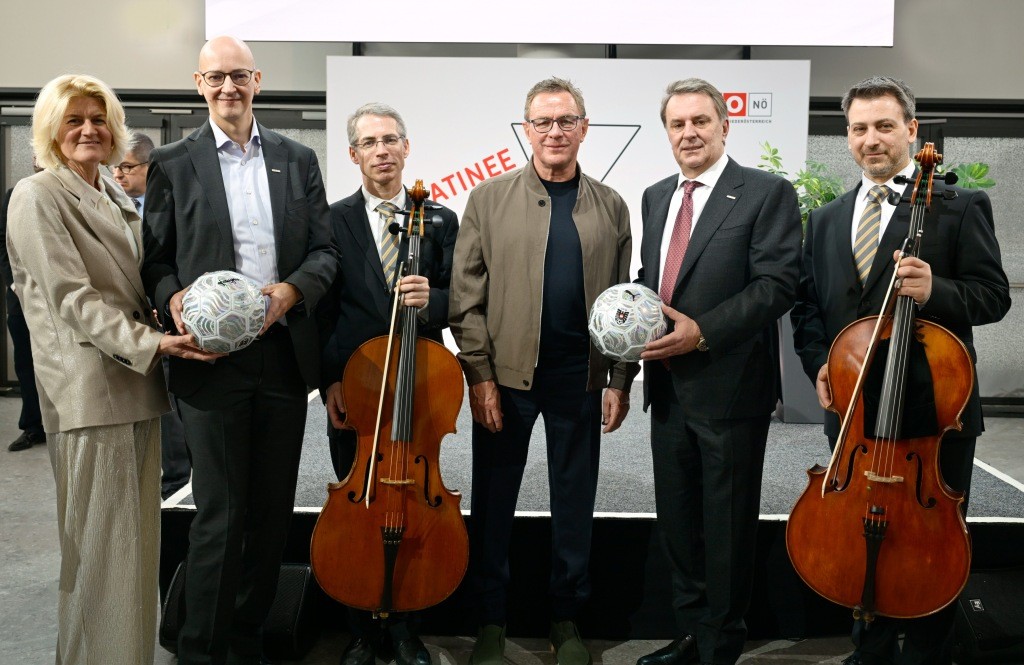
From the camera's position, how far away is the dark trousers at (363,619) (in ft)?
9.14

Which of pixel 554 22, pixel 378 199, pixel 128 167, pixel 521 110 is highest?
pixel 554 22

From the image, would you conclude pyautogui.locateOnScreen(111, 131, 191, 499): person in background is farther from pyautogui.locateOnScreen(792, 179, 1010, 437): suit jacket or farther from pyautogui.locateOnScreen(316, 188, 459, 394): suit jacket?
pyautogui.locateOnScreen(792, 179, 1010, 437): suit jacket

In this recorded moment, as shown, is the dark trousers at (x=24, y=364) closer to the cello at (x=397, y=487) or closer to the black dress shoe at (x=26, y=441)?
the black dress shoe at (x=26, y=441)

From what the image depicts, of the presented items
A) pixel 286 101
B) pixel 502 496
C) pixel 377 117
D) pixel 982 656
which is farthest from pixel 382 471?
pixel 286 101

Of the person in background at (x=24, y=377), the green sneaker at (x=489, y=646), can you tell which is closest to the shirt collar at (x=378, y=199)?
the green sneaker at (x=489, y=646)

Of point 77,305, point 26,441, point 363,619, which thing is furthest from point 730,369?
point 26,441

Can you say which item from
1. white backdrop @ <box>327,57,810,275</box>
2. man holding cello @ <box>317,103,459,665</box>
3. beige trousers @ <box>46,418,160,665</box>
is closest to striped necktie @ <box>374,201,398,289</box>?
man holding cello @ <box>317,103,459,665</box>

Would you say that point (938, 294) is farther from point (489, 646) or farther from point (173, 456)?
point (173, 456)

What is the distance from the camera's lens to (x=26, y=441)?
5.51 meters

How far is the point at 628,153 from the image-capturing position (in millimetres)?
6000

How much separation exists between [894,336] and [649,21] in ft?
13.1

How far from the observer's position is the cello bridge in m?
2.33

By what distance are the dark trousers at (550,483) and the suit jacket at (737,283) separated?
311mm

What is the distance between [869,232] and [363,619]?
6.00ft
